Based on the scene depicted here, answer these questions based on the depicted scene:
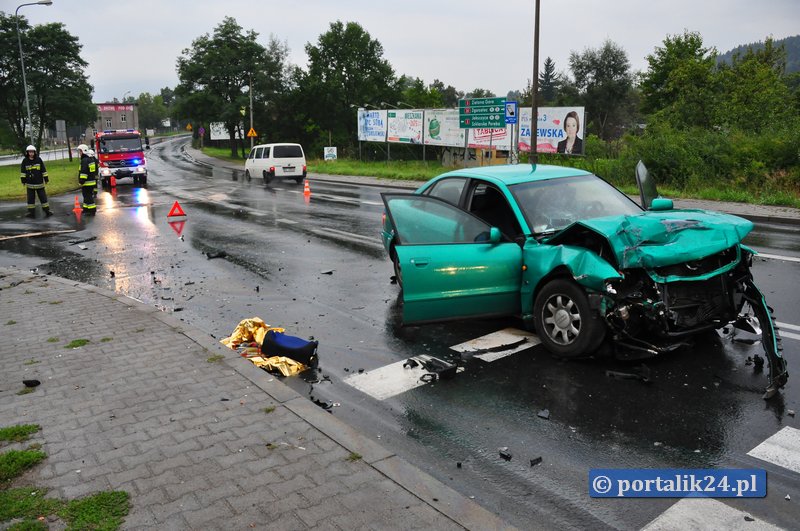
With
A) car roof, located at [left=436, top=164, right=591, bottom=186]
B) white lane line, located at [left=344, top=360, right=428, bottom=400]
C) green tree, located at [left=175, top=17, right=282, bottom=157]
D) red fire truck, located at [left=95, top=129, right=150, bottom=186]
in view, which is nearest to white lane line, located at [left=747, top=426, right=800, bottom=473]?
white lane line, located at [left=344, top=360, right=428, bottom=400]

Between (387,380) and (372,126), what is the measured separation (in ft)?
120

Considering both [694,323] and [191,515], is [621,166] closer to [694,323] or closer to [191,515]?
[694,323]

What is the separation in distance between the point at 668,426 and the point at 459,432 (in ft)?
4.87

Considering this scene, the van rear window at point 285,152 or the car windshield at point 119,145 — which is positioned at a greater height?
the car windshield at point 119,145

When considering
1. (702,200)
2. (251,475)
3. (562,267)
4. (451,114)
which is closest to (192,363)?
(251,475)

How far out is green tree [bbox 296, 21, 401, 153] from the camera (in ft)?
225

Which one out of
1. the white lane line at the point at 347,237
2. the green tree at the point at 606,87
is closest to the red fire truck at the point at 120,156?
the white lane line at the point at 347,237

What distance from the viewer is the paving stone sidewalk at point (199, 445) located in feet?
10.9

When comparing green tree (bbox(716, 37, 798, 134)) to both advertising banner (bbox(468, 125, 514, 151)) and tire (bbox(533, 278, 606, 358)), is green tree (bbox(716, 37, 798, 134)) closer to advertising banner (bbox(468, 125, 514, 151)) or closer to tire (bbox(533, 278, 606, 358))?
advertising banner (bbox(468, 125, 514, 151))

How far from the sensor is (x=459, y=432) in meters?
4.51

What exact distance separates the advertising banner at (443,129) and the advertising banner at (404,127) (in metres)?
0.88

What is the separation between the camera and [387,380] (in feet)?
18.1

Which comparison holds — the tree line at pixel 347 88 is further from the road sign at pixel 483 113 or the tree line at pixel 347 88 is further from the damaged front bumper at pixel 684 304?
the damaged front bumper at pixel 684 304

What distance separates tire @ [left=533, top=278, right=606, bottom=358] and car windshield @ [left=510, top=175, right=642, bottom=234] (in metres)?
0.85
